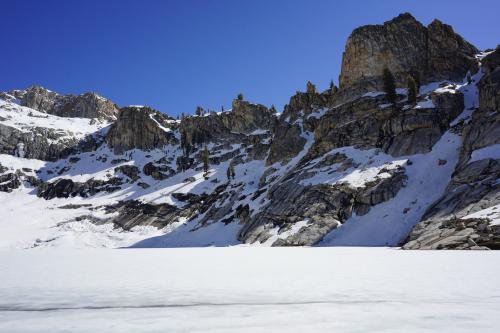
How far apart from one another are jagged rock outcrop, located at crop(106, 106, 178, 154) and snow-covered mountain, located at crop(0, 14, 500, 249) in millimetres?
621

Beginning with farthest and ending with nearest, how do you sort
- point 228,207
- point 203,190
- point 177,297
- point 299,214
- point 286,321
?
1. point 203,190
2. point 228,207
3. point 299,214
4. point 177,297
5. point 286,321

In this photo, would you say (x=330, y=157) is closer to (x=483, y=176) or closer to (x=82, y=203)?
(x=483, y=176)

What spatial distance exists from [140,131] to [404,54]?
360ft

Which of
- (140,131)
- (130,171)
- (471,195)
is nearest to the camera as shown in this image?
(471,195)

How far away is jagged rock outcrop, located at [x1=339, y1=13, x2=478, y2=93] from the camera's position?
86375 mm

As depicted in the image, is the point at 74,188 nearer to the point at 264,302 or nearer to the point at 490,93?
the point at 490,93

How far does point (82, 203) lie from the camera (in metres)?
112

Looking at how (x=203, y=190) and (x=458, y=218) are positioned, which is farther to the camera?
(x=203, y=190)

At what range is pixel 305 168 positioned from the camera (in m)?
69.4

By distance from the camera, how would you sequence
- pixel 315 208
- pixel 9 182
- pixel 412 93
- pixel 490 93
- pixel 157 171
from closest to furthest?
pixel 315 208
pixel 490 93
pixel 412 93
pixel 157 171
pixel 9 182

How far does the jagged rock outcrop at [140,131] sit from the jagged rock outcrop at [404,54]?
83510 millimetres

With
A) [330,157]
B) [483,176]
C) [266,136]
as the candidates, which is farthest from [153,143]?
[483,176]

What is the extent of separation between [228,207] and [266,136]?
50.8 m

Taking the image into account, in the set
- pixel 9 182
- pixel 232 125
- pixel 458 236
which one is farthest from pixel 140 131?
pixel 458 236
